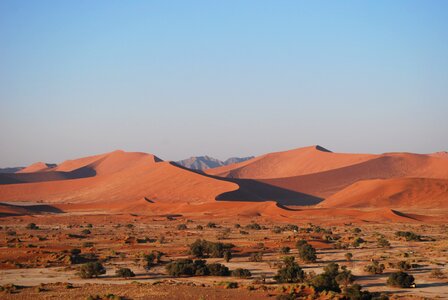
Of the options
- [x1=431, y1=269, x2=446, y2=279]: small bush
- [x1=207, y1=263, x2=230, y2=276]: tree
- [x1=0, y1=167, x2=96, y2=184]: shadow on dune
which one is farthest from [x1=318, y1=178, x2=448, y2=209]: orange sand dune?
[x1=0, y1=167, x2=96, y2=184]: shadow on dune

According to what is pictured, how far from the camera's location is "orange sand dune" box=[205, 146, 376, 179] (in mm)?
134375

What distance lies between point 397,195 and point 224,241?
47081 millimetres

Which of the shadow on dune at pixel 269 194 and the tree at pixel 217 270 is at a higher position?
the shadow on dune at pixel 269 194

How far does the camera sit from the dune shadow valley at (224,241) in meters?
19.5

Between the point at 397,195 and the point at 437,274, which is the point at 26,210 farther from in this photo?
the point at 437,274

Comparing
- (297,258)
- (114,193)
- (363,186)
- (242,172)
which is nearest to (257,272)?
(297,258)

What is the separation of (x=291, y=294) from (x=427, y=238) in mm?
24011

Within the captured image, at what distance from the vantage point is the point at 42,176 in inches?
5994

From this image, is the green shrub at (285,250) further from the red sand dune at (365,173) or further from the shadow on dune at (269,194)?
the red sand dune at (365,173)

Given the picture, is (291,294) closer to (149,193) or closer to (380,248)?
(380,248)

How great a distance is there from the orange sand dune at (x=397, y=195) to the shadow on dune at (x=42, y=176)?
80820 millimetres

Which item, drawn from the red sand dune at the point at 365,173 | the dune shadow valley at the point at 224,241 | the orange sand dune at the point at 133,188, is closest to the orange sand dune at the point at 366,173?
the red sand dune at the point at 365,173

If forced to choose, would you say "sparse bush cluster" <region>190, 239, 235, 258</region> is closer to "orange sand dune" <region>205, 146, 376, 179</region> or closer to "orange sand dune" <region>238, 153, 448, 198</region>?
"orange sand dune" <region>238, 153, 448, 198</region>

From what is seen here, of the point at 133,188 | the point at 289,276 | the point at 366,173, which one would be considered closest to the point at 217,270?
the point at 289,276
